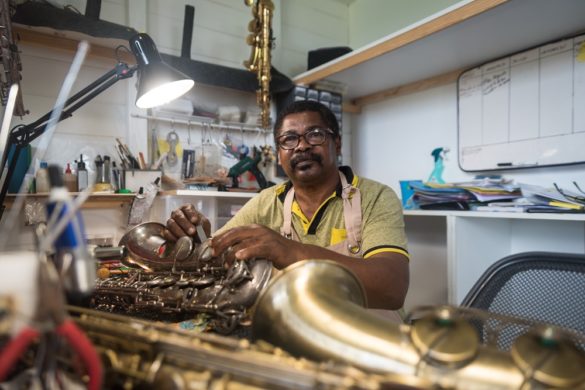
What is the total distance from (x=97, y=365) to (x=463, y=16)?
61.2 inches

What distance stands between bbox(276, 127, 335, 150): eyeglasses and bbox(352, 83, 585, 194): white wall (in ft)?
3.58

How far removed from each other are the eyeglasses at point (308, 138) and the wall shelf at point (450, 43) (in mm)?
657

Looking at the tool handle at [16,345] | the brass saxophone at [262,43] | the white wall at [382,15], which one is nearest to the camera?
the tool handle at [16,345]

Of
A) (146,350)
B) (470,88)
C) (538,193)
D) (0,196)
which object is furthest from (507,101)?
(0,196)

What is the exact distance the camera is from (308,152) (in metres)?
1.31

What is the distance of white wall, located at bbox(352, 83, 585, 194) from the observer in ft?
6.71

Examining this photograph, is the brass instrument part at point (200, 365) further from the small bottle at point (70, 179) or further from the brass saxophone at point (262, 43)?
the brass saxophone at point (262, 43)

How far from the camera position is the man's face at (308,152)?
4.30ft

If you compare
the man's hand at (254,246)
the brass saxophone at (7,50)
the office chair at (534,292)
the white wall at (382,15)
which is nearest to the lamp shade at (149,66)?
the brass saxophone at (7,50)

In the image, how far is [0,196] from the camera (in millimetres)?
898

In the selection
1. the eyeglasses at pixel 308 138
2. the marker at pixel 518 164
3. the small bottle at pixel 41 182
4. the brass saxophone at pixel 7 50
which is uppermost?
the brass saxophone at pixel 7 50

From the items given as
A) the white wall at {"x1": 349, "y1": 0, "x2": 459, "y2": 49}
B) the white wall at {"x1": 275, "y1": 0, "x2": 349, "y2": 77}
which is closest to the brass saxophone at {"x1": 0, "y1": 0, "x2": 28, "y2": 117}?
the white wall at {"x1": 275, "y1": 0, "x2": 349, "y2": 77}

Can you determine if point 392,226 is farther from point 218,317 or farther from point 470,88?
point 470,88

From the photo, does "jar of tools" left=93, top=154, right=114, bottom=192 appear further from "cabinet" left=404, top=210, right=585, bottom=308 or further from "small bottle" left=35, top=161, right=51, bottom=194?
"cabinet" left=404, top=210, right=585, bottom=308
